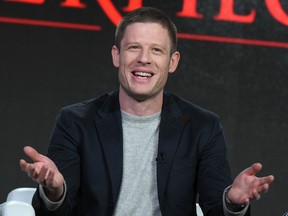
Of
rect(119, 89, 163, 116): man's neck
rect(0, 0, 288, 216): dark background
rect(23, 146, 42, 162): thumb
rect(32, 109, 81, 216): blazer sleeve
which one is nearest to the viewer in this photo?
rect(23, 146, 42, 162): thumb

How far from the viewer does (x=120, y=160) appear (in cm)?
207

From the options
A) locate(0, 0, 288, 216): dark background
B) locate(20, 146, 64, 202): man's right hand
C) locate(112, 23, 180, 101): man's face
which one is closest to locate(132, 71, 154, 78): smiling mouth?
locate(112, 23, 180, 101): man's face

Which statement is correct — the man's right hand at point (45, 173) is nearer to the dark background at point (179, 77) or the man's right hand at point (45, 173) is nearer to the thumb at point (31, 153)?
the thumb at point (31, 153)

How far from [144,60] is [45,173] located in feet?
1.78

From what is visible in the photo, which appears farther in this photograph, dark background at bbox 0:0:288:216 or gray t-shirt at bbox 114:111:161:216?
dark background at bbox 0:0:288:216

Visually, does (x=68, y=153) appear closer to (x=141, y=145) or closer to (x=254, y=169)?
(x=141, y=145)

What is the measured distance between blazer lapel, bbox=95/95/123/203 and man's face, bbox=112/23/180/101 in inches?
3.1

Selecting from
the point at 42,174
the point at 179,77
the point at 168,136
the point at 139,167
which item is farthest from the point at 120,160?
the point at 179,77

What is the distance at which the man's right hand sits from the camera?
1720 mm

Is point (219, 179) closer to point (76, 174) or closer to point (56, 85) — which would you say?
point (76, 174)

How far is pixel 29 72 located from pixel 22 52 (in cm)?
10

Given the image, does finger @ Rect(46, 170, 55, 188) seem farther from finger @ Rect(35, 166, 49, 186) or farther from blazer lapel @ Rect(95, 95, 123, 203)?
blazer lapel @ Rect(95, 95, 123, 203)

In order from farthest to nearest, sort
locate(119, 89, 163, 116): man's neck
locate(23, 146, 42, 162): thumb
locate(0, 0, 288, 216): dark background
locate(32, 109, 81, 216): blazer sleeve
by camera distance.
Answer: locate(0, 0, 288, 216): dark background → locate(119, 89, 163, 116): man's neck → locate(32, 109, 81, 216): blazer sleeve → locate(23, 146, 42, 162): thumb

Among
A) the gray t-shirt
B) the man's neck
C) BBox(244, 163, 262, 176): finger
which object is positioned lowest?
the gray t-shirt
